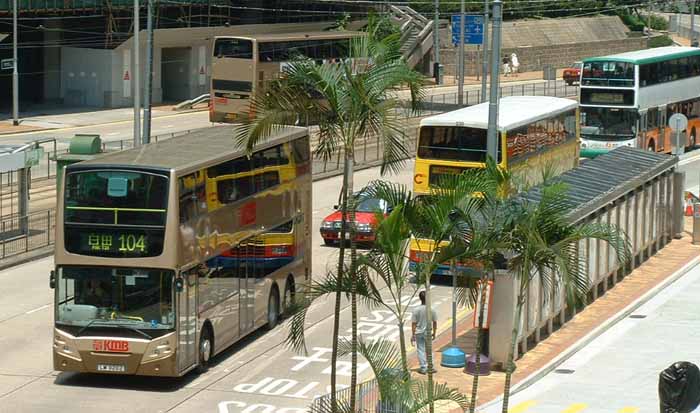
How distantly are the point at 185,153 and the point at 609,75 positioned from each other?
29.2 m

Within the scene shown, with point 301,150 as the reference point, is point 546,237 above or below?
below

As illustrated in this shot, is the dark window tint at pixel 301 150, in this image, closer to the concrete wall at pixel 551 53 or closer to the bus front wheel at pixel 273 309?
the bus front wheel at pixel 273 309

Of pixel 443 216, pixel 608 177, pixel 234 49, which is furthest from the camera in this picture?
pixel 234 49

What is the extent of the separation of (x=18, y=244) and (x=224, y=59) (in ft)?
89.5

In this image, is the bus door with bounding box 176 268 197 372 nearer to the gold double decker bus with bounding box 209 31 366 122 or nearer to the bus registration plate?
the bus registration plate

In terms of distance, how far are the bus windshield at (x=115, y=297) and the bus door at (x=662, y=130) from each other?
34.0 metres

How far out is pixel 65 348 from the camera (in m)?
22.4

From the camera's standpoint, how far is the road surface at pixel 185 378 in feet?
71.4

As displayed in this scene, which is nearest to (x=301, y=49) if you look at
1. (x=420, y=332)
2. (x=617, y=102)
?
(x=617, y=102)

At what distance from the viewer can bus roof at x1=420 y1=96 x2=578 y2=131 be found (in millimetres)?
33125

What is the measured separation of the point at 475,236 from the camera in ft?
57.7

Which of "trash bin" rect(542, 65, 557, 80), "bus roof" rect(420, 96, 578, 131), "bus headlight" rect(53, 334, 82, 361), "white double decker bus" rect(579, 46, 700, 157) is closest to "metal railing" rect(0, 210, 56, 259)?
"bus roof" rect(420, 96, 578, 131)

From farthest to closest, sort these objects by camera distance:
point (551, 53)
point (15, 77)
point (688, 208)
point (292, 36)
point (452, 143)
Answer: point (551, 53)
point (292, 36)
point (15, 77)
point (688, 208)
point (452, 143)

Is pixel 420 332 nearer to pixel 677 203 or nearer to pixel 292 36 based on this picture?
pixel 677 203
